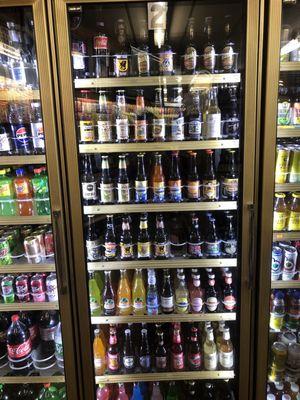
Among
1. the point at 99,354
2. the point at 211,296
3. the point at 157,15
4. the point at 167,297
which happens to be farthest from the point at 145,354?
the point at 157,15

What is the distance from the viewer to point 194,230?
5.34 feet

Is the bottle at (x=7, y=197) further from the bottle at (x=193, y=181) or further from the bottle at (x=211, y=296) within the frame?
the bottle at (x=211, y=296)

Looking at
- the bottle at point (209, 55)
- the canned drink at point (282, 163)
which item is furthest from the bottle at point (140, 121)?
the canned drink at point (282, 163)

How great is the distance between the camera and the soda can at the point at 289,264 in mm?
1581

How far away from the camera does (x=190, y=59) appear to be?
4.92ft

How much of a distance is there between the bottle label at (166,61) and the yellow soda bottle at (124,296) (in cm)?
106

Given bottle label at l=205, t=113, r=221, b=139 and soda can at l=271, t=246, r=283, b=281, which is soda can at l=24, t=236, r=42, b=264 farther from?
soda can at l=271, t=246, r=283, b=281

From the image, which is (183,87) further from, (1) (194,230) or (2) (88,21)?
(1) (194,230)

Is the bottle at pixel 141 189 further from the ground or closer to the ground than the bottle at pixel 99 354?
further from the ground

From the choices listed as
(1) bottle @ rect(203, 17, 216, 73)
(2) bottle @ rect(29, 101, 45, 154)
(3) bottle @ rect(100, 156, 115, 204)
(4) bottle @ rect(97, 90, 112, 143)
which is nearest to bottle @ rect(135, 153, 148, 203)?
(3) bottle @ rect(100, 156, 115, 204)

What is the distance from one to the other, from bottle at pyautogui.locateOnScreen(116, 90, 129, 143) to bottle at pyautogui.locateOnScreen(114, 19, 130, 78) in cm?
10

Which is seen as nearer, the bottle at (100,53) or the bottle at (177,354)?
the bottle at (100,53)

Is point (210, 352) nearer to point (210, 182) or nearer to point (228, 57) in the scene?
point (210, 182)

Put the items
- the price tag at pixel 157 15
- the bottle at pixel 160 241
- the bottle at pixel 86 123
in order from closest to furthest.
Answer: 1. the price tag at pixel 157 15
2. the bottle at pixel 86 123
3. the bottle at pixel 160 241
